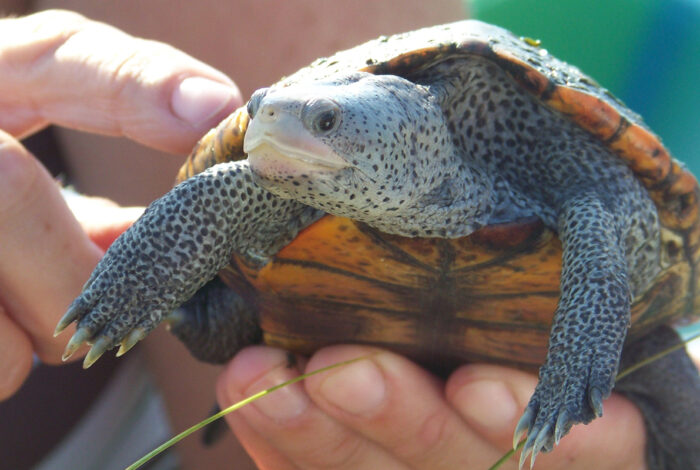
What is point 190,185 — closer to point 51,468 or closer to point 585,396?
point 585,396

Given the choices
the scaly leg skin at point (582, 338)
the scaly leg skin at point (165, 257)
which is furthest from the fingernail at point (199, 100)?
the scaly leg skin at point (582, 338)

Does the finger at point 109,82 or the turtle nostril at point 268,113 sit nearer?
the turtle nostril at point 268,113

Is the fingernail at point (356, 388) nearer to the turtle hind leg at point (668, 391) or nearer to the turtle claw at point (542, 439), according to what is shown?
the turtle claw at point (542, 439)

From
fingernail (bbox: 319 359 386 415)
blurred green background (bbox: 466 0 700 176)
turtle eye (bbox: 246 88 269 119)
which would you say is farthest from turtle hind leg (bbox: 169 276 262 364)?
blurred green background (bbox: 466 0 700 176)

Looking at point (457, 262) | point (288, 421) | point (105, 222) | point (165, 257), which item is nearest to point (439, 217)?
point (457, 262)

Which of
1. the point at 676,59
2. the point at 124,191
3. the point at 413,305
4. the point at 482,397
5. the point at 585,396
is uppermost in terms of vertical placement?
the point at 676,59

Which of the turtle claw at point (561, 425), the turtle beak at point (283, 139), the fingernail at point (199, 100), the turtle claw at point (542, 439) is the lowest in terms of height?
the turtle claw at point (542, 439)

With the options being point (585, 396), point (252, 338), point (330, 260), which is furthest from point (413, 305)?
point (252, 338)
